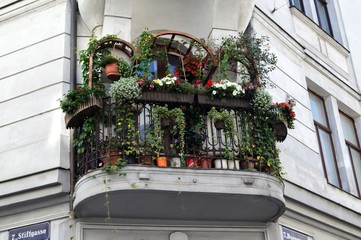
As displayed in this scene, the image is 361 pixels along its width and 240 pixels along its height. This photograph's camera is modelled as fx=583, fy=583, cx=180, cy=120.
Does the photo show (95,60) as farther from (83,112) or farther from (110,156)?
(110,156)

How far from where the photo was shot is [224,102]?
8.21 meters

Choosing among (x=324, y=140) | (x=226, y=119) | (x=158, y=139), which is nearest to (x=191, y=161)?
(x=158, y=139)

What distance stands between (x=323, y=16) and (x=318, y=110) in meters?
3.18

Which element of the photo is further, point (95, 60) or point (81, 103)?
point (95, 60)

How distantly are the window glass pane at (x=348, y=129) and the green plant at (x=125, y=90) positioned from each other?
670cm

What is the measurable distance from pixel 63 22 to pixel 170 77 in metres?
2.41

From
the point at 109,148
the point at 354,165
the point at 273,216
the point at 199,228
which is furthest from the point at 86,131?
the point at 354,165

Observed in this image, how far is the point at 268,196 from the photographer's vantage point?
7938 millimetres

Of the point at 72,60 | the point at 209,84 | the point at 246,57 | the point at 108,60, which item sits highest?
the point at 72,60

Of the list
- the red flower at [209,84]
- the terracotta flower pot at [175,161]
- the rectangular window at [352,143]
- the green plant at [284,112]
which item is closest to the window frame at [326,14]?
the rectangular window at [352,143]

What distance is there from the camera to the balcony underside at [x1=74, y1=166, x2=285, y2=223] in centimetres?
745

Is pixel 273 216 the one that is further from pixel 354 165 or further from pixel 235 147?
Result: pixel 354 165

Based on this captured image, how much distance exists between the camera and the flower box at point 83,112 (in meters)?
7.77

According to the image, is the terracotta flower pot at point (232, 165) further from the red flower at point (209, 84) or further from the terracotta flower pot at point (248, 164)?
the red flower at point (209, 84)
